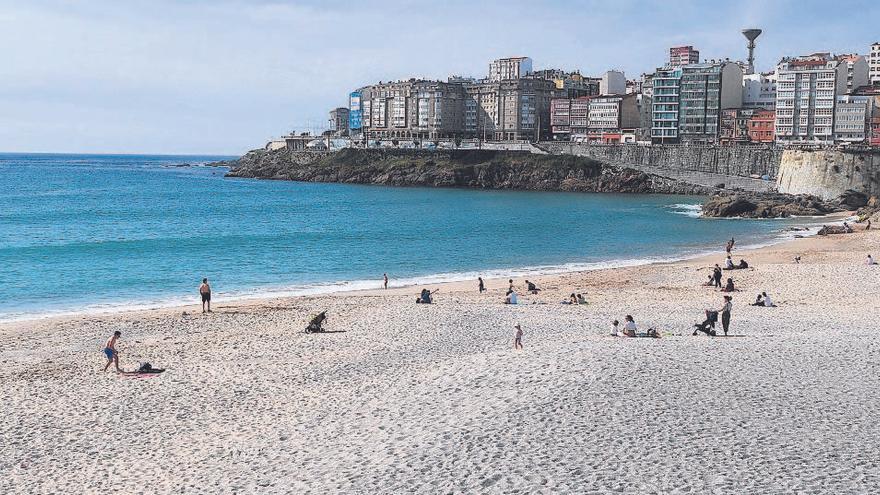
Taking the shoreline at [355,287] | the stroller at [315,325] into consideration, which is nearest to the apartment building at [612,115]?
the shoreline at [355,287]

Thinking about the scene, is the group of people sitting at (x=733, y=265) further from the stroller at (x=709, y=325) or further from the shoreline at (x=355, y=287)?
the stroller at (x=709, y=325)

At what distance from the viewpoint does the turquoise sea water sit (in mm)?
39156

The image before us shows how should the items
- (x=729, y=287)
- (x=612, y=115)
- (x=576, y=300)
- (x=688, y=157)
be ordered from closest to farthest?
(x=576, y=300) < (x=729, y=287) < (x=688, y=157) < (x=612, y=115)

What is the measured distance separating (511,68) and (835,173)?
102m

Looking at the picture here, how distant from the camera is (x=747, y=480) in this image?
42.6 feet

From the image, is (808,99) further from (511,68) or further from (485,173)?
(511,68)

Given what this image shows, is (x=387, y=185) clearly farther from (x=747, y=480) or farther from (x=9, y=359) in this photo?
(x=747, y=480)

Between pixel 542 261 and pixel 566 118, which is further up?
pixel 566 118

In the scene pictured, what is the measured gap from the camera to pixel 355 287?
38.5 meters

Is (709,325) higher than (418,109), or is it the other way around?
(418,109)

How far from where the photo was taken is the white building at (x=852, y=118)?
326 ft

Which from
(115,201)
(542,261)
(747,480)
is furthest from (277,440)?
(115,201)

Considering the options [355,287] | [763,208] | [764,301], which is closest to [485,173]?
[763,208]

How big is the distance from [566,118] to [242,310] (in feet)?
387
